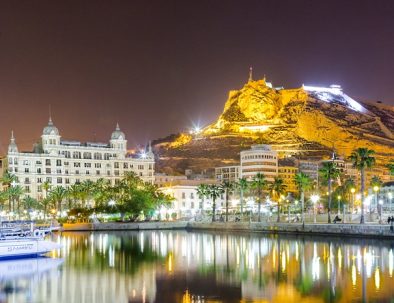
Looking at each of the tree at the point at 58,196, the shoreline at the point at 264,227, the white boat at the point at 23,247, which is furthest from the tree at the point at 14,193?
the white boat at the point at 23,247

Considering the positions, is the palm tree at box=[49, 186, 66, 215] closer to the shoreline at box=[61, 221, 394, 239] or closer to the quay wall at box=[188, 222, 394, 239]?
the shoreline at box=[61, 221, 394, 239]

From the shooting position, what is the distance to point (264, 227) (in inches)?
4562

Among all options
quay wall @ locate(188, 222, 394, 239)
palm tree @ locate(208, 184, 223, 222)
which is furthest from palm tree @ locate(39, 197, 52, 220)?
quay wall @ locate(188, 222, 394, 239)

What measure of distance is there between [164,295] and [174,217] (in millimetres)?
137175

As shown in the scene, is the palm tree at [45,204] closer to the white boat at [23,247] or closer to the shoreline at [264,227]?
the shoreline at [264,227]

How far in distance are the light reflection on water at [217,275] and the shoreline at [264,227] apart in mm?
5350

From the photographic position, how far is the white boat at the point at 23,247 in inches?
2736

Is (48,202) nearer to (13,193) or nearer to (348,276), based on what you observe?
(13,193)

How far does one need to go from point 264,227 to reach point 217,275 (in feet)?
199

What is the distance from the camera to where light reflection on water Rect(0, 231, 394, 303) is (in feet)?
148

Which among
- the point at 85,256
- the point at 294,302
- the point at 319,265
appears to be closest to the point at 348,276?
the point at 319,265

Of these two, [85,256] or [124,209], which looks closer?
[85,256]

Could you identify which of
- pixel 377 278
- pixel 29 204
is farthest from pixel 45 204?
pixel 377 278

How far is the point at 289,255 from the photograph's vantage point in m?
69.9
